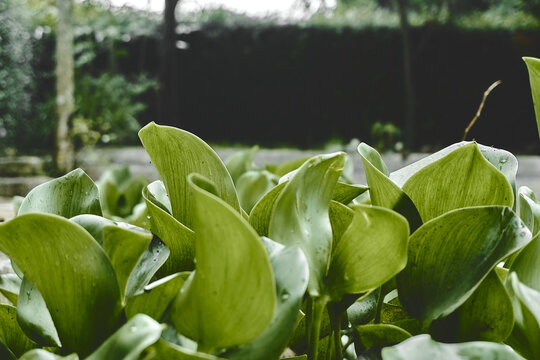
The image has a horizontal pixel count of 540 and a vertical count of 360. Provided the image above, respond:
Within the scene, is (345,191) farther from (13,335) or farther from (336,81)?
(336,81)

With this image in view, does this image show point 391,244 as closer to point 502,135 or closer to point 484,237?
point 484,237

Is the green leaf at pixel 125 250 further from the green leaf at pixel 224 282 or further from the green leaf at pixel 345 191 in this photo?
the green leaf at pixel 345 191

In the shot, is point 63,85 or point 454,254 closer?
point 454,254

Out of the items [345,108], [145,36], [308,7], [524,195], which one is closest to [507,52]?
[345,108]

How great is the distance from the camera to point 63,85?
6.76 metres

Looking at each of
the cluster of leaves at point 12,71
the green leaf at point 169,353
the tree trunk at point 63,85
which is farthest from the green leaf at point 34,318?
the cluster of leaves at point 12,71

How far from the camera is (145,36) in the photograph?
34.7ft

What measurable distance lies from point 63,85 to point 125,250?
277 inches

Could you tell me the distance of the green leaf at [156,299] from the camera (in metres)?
0.33

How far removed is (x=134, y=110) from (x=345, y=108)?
15.1 ft

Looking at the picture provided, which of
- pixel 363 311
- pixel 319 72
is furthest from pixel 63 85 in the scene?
pixel 363 311

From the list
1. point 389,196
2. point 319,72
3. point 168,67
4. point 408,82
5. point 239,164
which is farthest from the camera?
point 319,72

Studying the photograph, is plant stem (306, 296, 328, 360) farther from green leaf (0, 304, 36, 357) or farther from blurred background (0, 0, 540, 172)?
blurred background (0, 0, 540, 172)

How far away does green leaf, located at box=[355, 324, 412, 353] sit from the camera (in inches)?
13.4
